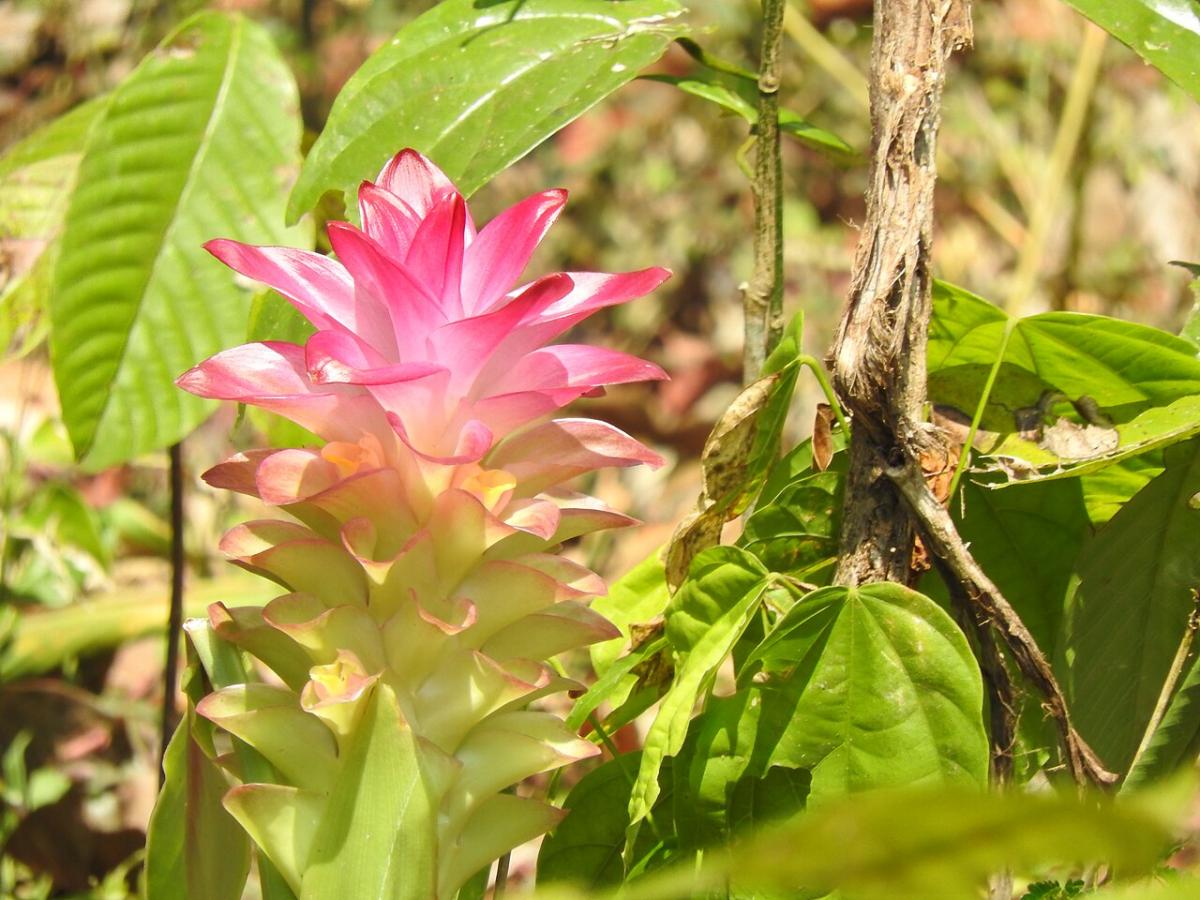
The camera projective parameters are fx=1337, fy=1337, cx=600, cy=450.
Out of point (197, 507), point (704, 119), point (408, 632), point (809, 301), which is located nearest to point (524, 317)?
point (408, 632)

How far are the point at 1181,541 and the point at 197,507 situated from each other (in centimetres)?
189

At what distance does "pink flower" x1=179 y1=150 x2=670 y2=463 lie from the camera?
637mm

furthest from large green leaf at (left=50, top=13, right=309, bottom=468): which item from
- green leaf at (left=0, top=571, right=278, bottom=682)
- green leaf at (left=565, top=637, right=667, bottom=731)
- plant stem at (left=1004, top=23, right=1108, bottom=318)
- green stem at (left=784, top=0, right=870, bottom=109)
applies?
green stem at (left=784, top=0, right=870, bottom=109)

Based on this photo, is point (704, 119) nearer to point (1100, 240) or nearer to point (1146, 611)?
point (1100, 240)

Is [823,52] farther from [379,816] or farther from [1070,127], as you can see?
[379,816]

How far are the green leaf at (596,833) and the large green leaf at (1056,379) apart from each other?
0.98ft

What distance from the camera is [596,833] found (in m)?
0.82

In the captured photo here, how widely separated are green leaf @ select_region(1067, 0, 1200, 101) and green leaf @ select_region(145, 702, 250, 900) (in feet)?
2.23

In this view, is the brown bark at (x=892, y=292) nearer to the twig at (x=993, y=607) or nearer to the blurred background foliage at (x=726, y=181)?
the twig at (x=993, y=607)

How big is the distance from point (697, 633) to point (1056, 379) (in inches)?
10.7

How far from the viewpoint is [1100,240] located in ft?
10.0

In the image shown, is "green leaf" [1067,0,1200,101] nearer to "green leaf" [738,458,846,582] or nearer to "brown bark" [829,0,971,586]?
"brown bark" [829,0,971,586]

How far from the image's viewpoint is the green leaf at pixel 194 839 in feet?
2.49

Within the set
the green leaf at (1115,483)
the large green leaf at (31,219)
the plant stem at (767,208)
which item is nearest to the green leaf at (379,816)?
the plant stem at (767,208)
